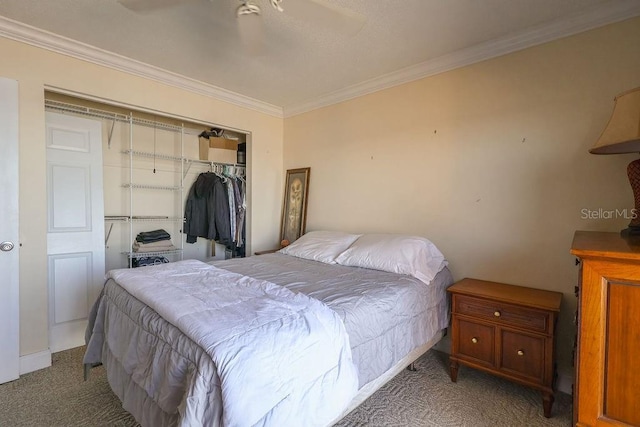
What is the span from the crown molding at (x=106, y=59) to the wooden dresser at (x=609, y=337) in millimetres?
3444

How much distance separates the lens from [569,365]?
2107 mm

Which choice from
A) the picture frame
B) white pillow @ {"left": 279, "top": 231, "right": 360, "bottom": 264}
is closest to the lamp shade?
white pillow @ {"left": 279, "top": 231, "right": 360, "bottom": 264}

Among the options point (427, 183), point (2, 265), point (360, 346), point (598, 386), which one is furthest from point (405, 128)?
point (2, 265)

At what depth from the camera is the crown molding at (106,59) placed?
2.25 metres

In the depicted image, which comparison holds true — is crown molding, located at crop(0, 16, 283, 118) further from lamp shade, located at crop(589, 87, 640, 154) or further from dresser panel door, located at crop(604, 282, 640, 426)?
dresser panel door, located at crop(604, 282, 640, 426)

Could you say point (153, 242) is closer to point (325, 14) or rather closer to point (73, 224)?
point (73, 224)

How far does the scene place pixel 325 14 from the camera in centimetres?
160

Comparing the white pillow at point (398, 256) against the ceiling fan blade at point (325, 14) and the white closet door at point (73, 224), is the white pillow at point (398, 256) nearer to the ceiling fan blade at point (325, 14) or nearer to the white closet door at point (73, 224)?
the ceiling fan blade at point (325, 14)

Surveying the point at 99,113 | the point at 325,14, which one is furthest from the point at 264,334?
the point at 99,113

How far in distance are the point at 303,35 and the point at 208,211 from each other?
227cm

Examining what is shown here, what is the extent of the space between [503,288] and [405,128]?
1.65 m

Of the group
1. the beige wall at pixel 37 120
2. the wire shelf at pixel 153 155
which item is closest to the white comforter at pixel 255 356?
the beige wall at pixel 37 120

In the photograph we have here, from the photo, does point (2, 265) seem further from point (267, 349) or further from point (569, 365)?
point (569, 365)

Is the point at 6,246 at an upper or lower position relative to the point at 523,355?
upper
